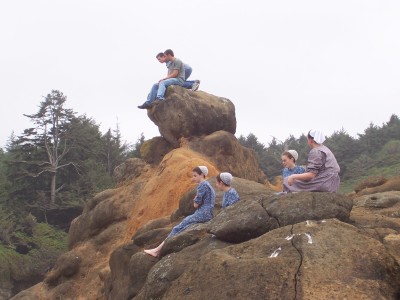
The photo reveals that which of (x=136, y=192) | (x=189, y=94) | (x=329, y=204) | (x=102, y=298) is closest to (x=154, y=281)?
(x=329, y=204)

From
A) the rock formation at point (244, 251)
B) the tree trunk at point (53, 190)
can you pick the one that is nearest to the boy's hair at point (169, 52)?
the rock formation at point (244, 251)

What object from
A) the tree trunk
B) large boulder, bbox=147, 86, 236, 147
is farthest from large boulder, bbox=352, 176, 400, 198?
the tree trunk

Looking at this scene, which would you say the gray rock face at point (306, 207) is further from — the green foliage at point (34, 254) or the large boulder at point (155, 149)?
the green foliage at point (34, 254)

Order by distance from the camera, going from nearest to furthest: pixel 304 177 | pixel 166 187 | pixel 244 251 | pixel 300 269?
pixel 300 269
pixel 244 251
pixel 304 177
pixel 166 187

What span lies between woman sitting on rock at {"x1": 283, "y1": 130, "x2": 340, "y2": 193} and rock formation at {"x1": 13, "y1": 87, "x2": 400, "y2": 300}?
0.20 m

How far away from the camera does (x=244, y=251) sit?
21.8 ft

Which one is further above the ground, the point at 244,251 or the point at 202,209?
the point at 202,209

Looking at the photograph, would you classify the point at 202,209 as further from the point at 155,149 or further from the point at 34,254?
the point at 34,254

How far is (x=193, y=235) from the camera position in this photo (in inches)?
334

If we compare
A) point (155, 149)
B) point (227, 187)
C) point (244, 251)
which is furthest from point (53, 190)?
point (244, 251)

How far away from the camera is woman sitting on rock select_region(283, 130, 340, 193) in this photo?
782 cm

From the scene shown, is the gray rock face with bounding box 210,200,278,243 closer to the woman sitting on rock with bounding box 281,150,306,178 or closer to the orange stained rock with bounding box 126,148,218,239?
the woman sitting on rock with bounding box 281,150,306,178

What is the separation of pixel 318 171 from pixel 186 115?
9612 millimetres

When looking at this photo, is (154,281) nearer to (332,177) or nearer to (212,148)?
(332,177)
